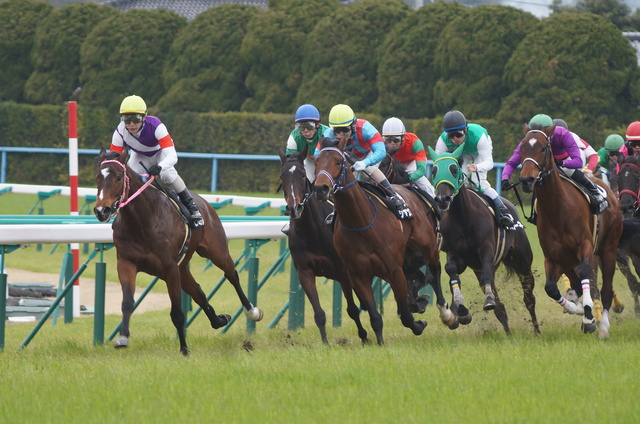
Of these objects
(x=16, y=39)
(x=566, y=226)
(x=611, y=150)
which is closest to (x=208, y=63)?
(x=16, y=39)

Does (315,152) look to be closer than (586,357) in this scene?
No

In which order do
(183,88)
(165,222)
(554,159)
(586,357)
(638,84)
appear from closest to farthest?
(586,357) → (165,222) → (554,159) → (638,84) → (183,88)

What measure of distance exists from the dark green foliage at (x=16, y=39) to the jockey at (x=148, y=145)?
18.0 metres

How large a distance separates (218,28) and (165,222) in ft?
54.4

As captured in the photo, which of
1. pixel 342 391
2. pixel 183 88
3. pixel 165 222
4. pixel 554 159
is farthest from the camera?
pixel 183 88

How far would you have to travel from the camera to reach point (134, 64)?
943 inches

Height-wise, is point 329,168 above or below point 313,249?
above

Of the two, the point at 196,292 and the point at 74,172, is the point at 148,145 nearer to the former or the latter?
the point at 196,292

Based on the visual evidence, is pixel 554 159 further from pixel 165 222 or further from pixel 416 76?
pixel 416 76

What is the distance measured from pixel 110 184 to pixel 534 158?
9.96ft

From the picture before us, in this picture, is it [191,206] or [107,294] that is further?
[107,294]

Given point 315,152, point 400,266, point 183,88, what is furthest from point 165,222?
point 183,88

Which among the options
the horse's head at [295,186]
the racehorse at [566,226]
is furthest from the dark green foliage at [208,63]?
the horse's head at [295,186]

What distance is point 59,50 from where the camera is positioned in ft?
80.4
